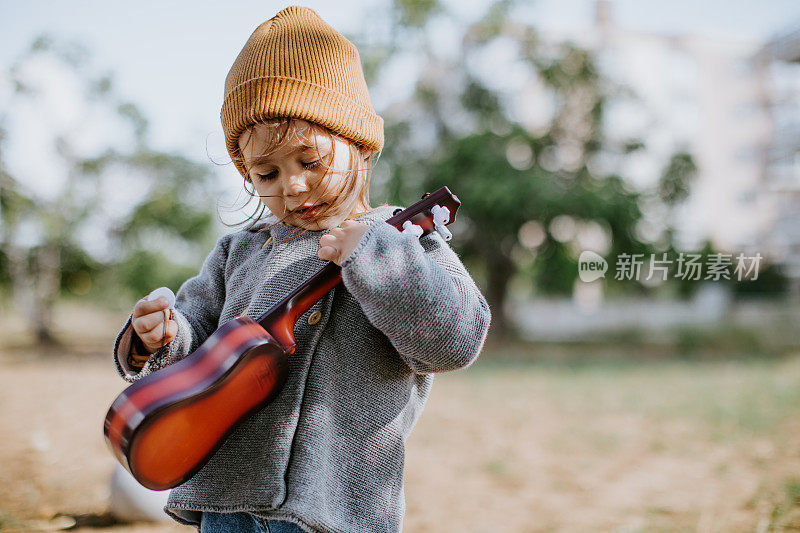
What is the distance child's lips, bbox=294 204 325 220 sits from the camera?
1.32 meters

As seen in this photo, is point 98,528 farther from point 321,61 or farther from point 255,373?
point 321,61

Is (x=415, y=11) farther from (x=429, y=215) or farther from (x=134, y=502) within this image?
(x=429, y=215)

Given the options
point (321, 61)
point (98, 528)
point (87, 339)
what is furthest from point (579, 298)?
point (321, 61)

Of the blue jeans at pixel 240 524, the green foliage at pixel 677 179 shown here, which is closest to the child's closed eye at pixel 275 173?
the blue jeans at pixel 240 524

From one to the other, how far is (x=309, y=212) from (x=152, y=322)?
394mm

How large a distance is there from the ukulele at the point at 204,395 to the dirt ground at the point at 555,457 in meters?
2.76

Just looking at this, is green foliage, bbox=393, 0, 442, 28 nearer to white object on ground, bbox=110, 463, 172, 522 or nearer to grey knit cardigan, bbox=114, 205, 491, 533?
white object on ground, bbox=110, 463, 172, 522

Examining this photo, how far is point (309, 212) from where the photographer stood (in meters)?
1.33

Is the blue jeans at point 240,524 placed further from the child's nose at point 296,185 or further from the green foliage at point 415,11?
the green foliage at point 415,11

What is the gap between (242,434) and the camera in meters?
1.24

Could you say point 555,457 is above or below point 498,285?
below

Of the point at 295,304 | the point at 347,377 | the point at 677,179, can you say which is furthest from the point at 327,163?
the point at 677,179

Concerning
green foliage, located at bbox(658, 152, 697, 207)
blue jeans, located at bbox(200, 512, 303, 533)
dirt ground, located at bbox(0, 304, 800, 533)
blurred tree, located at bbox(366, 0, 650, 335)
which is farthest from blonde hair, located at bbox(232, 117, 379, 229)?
green foliage, located at bbox(658, 152, 697, 207)

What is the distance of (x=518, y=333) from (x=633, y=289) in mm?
4915
